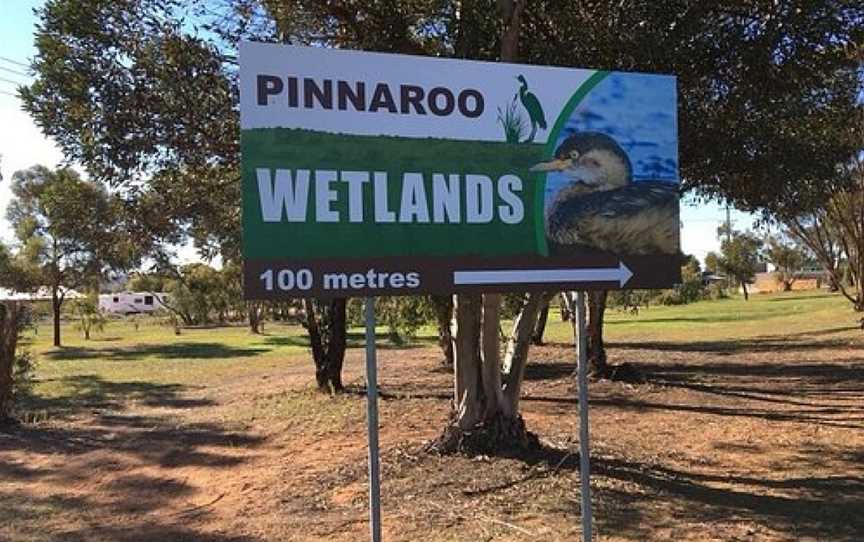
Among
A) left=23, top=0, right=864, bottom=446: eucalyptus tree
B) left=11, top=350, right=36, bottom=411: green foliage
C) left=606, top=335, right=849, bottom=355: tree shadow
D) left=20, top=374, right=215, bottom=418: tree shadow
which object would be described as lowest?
left=20, top=374, right=215, bottom=418: tree shadow

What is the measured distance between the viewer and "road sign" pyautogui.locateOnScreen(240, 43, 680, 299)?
4969mm

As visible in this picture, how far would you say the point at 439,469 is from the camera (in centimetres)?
931

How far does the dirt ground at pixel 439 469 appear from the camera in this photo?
24.8ft

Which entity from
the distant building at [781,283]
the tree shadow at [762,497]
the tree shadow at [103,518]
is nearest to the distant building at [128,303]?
the distant building at [781,283]

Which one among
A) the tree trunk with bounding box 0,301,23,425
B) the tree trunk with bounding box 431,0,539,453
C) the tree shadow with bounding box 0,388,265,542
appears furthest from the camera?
the tree trunk with bounding box 0,301,23,425

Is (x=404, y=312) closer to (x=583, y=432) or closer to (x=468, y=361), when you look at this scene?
(x=468, y=361)

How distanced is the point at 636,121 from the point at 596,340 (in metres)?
12.7

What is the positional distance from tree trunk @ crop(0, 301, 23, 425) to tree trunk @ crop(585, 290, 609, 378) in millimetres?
11080

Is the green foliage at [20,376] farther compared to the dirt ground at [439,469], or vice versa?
the green foliage at [20,376]

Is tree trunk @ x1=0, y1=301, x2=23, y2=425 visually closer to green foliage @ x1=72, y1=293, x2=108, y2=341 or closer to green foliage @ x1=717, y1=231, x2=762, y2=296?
green foliage @ x1=72, y1=293, x2=108, y2=341

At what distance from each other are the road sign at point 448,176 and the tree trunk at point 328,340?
11579 mm

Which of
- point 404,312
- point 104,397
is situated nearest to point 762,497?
point 404,312

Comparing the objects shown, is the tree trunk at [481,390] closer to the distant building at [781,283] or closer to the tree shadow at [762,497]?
the tree shadow at [762,497]

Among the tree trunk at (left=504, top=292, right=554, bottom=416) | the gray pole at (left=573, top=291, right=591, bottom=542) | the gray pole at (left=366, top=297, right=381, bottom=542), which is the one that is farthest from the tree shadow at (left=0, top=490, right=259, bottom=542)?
the tree trunk at (left=504, top=292, right=554, bottom=416)
